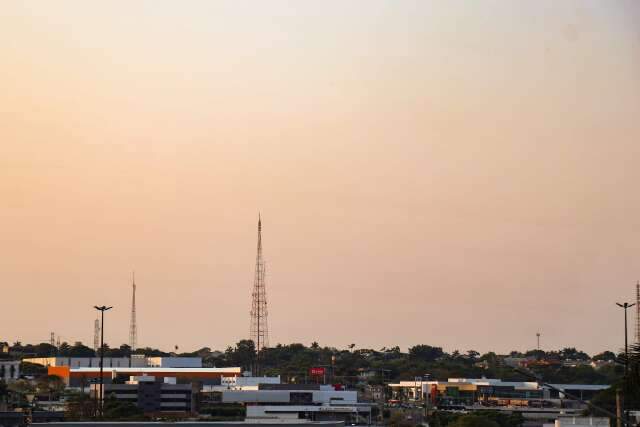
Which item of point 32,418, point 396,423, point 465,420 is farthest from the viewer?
point 396,423

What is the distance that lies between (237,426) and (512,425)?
5751 cm

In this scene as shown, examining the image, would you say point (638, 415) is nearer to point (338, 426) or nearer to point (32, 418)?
point (338, 426)

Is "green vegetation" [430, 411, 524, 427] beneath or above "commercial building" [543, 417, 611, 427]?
beneath

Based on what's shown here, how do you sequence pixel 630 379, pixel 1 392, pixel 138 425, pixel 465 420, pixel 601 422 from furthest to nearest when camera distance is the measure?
pixel 1 392 → pixel 465 420 → pixel 138 425 → pixel 601 422 → pixel 630 379

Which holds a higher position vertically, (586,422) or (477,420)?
(586,422)

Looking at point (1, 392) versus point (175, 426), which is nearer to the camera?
point (175, 426)

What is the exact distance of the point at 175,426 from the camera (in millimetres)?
131625

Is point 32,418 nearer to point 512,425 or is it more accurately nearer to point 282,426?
point 282,426

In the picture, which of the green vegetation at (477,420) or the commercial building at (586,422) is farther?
the green vegetation at (477,420)

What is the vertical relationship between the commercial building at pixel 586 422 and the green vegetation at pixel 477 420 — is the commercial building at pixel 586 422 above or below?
above

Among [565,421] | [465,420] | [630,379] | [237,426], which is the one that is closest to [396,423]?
[465,420]

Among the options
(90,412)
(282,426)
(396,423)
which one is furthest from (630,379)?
(90,412)

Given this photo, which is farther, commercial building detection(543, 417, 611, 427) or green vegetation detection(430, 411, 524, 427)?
green vegetation detection(430, 411, 524, 427)

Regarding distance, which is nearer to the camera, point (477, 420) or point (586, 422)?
point (586, 422)
